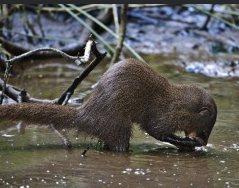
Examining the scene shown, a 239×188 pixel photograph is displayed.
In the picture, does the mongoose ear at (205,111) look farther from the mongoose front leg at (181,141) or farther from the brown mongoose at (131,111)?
the mongoose front leg at (181,141)

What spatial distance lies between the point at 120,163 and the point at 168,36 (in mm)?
5468

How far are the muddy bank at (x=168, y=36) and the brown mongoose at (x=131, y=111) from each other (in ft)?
10.5

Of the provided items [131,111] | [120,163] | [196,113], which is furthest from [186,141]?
[120,163]

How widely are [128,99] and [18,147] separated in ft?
2.84

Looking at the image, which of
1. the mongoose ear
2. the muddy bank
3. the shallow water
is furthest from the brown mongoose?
the muddy bank

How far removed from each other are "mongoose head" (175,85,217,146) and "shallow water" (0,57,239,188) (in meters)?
0.14

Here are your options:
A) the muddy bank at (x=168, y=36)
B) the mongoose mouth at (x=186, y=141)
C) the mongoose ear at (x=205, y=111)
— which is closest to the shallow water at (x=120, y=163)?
the mongoose mouth at (x=186, y=141)

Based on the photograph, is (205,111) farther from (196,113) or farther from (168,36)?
(168,36)

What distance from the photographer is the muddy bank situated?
29.2 ft

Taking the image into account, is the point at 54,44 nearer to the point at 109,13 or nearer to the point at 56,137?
the point at 109,13

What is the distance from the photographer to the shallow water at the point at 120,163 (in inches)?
162

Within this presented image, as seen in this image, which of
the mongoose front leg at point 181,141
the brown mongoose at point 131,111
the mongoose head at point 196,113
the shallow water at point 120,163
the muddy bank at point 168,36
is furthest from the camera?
the muddy bank at point 168,36

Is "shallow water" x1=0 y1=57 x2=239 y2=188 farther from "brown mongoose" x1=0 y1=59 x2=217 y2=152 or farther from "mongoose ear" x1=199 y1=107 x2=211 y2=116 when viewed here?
"mongoose ear" x1=199 y1=107 x2=211 y2=116

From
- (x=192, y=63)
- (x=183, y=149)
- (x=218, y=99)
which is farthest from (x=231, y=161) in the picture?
(x=192, y=63)
